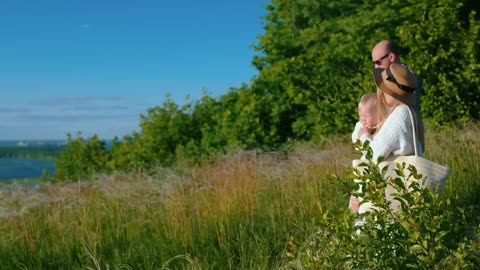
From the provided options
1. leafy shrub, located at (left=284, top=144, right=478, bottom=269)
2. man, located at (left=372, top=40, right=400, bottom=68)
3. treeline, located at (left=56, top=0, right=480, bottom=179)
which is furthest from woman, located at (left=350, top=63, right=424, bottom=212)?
treeline, located at (left=56, top=0, right=480, bottom=179)

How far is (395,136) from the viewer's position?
4074 mm

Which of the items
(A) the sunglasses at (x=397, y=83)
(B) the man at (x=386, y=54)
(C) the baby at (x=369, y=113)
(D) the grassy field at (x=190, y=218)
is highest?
(B) the man at (x=386, y=54)

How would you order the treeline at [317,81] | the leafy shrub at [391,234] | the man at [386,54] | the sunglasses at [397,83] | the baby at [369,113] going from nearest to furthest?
the leafy shrub at [391,234] < the sunglasses at [397,83] < the baby at [369,113] < the man at [386,54] < the treeline at [317,81]

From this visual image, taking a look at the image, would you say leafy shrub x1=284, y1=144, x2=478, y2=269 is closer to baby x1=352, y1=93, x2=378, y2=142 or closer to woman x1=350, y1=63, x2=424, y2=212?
woman x1=350, y1=63, x2=424, y2=212

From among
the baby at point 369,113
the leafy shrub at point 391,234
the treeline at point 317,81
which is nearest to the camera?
the leafy shrub at point 391,234

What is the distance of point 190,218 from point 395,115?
2.45 meters

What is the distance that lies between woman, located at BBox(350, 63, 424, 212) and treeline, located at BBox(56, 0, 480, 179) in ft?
28.4

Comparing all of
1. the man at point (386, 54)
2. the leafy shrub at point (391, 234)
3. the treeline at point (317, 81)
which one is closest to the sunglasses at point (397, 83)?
the man at point (386, 54)

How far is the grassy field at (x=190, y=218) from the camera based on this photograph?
5.35 metres

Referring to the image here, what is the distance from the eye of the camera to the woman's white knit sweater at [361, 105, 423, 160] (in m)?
4.07

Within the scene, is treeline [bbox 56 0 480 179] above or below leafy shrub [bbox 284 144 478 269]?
above

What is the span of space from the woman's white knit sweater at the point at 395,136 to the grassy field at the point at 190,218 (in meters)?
0.51

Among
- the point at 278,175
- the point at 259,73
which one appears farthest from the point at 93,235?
the point at 259,73

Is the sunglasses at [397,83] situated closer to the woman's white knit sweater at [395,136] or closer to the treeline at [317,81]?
the woman's white knit sweater at [395,136]
